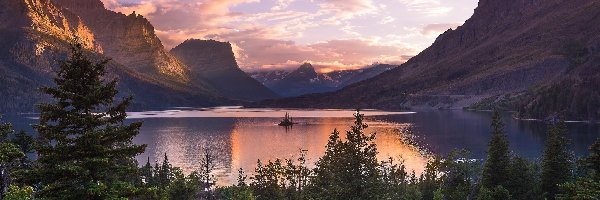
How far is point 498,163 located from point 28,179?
182ft

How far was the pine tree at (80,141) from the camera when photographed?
859 inches

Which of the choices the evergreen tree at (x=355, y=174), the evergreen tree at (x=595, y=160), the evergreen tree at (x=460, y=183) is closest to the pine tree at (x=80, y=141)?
the evergreen tree at (x=355, y=174)

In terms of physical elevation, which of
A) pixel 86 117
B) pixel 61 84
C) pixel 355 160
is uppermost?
pixel 61 84

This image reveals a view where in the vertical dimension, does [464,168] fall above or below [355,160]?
below

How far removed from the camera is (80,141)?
73.5ft

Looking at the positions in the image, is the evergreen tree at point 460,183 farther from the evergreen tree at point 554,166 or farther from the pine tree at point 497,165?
the evergreen tree at point 554,166

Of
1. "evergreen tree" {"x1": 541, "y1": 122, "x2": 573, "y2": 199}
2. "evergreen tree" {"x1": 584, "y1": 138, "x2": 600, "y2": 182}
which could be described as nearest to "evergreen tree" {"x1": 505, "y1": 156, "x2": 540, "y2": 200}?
"evergreen tree" {"x1": 541, "y1": 122, "x2": 573, "y2": 199}

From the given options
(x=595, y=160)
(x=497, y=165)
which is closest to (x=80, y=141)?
(x=595, y=160)

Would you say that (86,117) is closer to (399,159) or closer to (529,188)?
(529,188)

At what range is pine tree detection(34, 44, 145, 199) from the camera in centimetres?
2181

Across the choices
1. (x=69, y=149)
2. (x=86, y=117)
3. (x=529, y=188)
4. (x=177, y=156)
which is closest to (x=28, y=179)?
(x=69, y=149)

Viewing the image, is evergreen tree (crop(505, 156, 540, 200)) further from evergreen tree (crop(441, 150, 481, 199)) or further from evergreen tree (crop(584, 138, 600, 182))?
evergreen tree (crop(584, 138, 600, 182))

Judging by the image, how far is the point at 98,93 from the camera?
2292 cm

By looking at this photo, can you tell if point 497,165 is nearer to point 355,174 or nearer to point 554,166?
point 554,166
